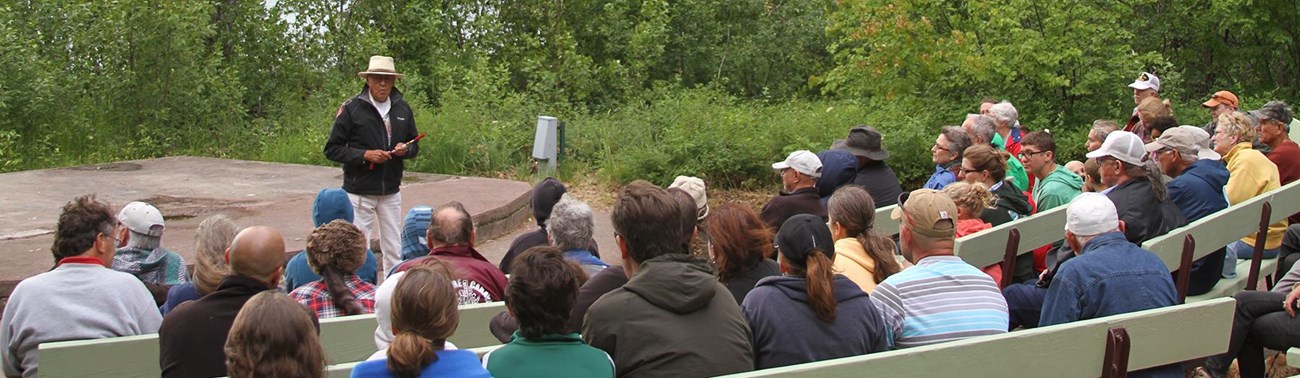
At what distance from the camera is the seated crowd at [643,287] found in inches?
144

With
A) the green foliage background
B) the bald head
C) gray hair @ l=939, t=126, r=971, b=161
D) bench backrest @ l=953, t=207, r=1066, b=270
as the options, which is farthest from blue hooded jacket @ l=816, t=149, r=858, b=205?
the green foliage background

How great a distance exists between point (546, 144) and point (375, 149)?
4.83m

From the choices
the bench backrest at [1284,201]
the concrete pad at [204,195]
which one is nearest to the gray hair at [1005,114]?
the bench backrest at [1284,201]

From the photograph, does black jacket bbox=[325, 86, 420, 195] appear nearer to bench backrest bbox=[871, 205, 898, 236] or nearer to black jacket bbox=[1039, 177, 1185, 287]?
bench backrest bbox=[871, 205, 898, 236]

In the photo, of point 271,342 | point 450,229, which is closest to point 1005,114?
point 450,229

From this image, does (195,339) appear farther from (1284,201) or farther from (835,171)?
(1284,201)

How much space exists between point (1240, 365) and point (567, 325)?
3511 mm

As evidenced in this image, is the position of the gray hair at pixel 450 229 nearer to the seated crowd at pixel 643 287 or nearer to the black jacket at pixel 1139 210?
the seated crowd at pixel 643 287

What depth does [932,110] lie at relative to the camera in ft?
45.0

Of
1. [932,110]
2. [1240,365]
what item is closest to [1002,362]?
[1240,365]

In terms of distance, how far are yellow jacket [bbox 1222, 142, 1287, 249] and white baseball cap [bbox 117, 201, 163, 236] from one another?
18.7 feet

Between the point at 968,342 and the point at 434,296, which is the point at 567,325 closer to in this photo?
the point at 434,296

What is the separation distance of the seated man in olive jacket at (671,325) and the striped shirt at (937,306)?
0.71m

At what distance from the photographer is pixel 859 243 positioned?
16.7 feet
